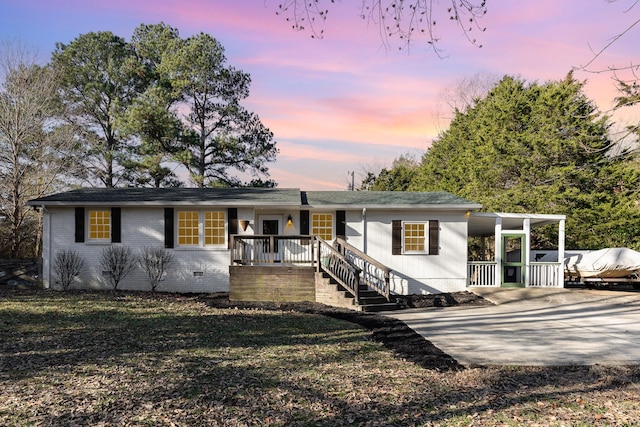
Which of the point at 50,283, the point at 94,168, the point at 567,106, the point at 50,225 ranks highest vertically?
the point at 567,106

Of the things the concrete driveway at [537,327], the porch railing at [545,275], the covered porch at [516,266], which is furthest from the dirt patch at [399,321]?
the porch railing at [545,275]

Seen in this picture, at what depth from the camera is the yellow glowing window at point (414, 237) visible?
632 inches

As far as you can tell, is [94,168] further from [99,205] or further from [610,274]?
[610,274]

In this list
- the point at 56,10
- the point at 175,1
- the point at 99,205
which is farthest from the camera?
the point at 99,205

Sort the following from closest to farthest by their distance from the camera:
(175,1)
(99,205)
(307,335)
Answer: (175,1)
(307,335)
(99,205)

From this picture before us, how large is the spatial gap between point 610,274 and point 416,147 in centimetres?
2640

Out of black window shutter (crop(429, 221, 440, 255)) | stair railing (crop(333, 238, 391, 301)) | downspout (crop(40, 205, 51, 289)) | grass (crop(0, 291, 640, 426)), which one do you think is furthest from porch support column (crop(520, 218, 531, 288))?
downspout (crop(40, 205, 51, 289))

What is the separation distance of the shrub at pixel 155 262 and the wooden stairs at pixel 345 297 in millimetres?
5114

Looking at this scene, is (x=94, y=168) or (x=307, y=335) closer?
(x=307, y=335)

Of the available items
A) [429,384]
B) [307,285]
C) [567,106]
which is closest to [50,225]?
[307,285]

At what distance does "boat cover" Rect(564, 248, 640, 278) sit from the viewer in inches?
684

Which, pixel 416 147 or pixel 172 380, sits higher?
pixel 416 147

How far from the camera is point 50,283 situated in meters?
15.2

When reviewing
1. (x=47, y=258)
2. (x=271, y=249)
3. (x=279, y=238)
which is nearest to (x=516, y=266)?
(x=279, y=238)
